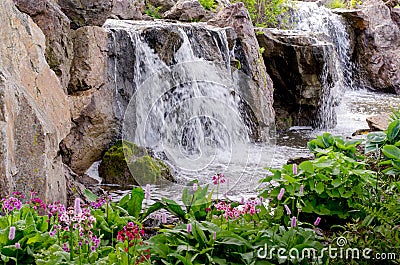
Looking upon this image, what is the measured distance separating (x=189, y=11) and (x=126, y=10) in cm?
144

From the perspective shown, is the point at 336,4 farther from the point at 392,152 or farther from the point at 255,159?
the point at 392,152

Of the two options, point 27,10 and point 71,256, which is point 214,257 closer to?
point 71,256

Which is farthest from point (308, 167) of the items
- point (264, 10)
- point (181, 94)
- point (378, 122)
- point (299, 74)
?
point (264, 10)

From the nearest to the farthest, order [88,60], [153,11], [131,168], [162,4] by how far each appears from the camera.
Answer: [131,168] < [88,60] < [153,11] < [162,4]

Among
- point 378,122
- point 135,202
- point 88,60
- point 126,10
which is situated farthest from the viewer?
point 126,10

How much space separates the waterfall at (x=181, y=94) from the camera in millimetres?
7340

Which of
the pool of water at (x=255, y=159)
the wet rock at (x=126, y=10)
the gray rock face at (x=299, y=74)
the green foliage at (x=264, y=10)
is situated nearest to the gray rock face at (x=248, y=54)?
the pool of water at (x=255, y=159)

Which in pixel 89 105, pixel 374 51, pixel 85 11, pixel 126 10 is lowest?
pixel 89 105

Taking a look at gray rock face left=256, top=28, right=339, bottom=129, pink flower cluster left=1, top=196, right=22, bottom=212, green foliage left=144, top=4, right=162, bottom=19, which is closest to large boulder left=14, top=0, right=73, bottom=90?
pink flower cluster left=1, top=196, right=22, bottom=212

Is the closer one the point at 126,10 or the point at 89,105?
the point at 89,105

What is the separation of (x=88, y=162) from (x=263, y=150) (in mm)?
3102

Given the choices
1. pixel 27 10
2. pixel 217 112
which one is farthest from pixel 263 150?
pixel 27 10

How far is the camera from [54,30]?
5906 millimetres

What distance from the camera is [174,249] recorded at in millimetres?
2689
